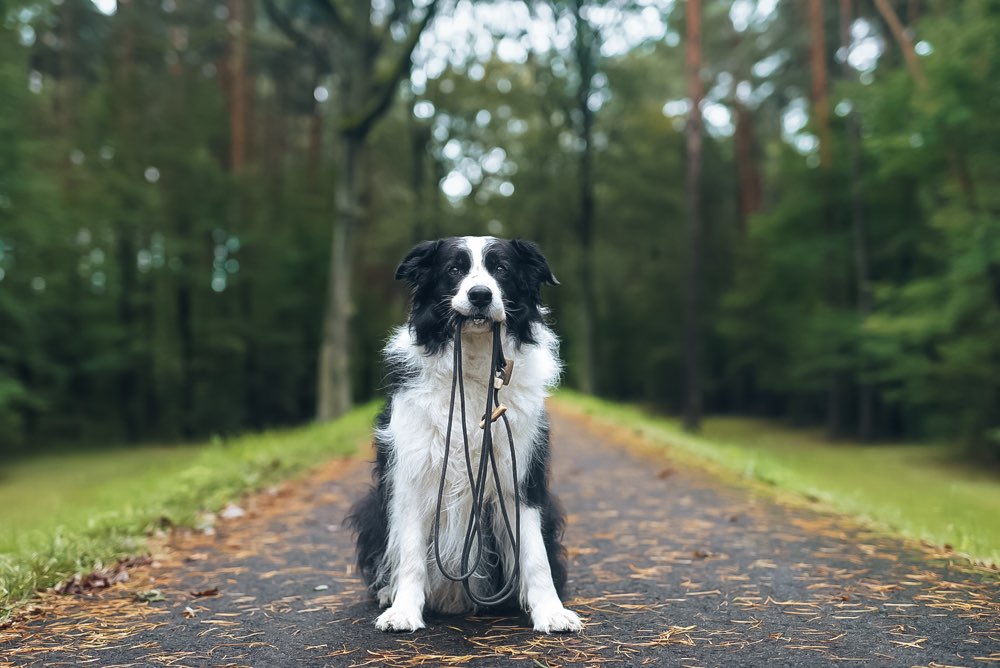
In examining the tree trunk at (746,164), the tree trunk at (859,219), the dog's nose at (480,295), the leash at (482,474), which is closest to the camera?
the dog's nose at (480,295)

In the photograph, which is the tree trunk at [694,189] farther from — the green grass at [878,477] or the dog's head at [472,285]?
the dog's head at [472,285]

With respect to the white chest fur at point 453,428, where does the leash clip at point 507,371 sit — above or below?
above

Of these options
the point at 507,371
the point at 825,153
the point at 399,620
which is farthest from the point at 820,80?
the point at 399,620

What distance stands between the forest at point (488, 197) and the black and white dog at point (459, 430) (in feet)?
43.5

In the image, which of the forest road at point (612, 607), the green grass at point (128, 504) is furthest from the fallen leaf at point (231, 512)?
the forest road at point (612, 607)

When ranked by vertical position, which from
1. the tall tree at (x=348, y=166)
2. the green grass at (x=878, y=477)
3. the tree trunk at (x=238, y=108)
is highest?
the tree trunk at (x=238, y=108)

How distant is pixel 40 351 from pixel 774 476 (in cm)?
2146

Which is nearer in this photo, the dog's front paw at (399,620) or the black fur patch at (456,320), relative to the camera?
the dog's front paw at (399,620)

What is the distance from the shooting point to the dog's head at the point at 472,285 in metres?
3.80

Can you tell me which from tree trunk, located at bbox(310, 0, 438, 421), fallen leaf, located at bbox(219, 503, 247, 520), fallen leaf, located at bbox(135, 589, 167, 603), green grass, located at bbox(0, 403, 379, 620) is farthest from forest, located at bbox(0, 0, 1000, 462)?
fallen leaf, located at bbox(135, 589, 167, 603)

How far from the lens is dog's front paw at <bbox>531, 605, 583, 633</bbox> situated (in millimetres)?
3826

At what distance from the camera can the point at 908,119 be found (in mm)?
18406

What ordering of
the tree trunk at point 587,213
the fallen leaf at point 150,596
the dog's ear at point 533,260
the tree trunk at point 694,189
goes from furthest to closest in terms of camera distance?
the tree trunk at point 587,213 → the tree trunk at point 694,189 → the fallen leaf at point 150,596 → the dog's ear at point 533,260

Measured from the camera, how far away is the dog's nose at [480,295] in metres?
3.76
